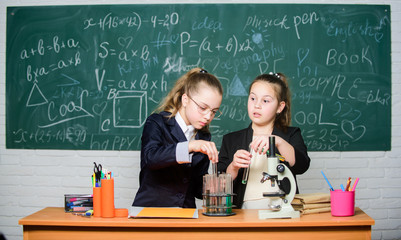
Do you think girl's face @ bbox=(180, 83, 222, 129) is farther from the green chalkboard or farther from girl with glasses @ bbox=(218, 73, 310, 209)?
the green chalkboard

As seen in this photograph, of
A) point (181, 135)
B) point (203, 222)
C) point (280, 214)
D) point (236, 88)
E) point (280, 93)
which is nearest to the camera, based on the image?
point (203, 222)

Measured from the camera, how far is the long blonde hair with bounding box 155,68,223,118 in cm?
220

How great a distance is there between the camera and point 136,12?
3775mm

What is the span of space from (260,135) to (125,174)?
1942 millimetres

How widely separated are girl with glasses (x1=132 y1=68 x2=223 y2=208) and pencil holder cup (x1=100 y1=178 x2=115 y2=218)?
22 cm

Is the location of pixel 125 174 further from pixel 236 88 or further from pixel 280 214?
pixel 280 214

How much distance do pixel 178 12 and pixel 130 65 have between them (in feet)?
2.00

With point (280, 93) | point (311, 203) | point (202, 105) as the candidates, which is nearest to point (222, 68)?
point (280, 93)

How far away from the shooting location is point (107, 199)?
1.86 m

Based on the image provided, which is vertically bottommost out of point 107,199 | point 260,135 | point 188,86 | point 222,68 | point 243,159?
point 107,199

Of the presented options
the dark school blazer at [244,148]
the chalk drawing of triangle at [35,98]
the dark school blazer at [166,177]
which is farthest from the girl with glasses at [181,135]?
the chalk drawing of triangle at [35,98]

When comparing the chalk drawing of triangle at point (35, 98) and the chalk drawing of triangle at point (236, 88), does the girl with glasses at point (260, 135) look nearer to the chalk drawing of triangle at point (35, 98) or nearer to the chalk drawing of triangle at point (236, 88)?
the chalk drawing of triangle at point (236, 88)

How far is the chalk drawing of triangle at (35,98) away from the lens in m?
3.79

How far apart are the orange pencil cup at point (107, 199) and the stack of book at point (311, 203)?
31.3 inches
